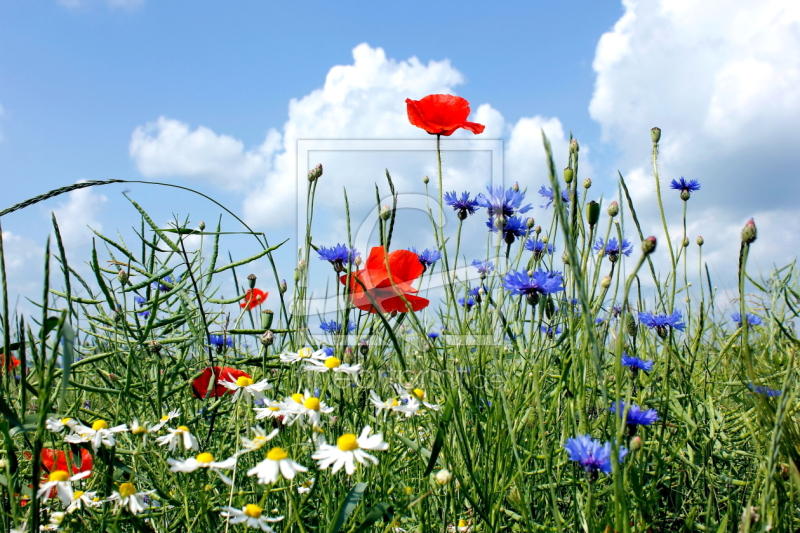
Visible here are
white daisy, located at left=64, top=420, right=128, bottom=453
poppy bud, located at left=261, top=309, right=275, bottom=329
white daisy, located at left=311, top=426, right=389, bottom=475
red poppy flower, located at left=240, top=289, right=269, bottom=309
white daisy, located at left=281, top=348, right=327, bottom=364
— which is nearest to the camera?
white daisy, located at left=311, top=426, right=389, bottom=475

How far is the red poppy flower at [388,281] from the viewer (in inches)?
46.4

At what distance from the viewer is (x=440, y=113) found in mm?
1375

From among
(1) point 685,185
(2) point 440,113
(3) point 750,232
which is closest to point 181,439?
(3) point 750,232

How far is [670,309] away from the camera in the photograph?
1393 mm

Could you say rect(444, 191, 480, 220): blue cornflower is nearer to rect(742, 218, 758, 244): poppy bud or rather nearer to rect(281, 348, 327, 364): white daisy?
rect(281, 348, 327, 364): white daisy

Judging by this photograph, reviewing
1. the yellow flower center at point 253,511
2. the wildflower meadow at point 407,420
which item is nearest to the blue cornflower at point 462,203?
the wildflower meadow at point 407,420

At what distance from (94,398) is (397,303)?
1.20 meters

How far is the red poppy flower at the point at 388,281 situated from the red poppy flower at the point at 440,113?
325mm

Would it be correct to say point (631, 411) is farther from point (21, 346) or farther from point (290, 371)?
point (21, 346)

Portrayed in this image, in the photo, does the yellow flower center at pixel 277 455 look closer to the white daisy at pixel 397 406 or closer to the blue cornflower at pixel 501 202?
the white daisy at pixel 397 406

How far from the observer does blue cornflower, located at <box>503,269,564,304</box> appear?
108 cm

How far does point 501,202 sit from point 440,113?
11.1 inches

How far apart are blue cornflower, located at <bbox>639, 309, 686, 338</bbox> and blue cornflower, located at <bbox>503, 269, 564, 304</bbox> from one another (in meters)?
0.38

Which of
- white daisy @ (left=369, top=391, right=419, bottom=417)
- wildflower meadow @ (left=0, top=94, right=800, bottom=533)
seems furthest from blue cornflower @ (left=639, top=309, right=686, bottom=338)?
white daisy @ (left=369, top=391, right=419, bottom=417)
